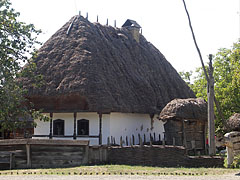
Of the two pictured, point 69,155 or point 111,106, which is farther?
point 111,106

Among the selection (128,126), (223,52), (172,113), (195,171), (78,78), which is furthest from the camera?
(223,52)

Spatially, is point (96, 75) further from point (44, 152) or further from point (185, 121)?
point (44, 152)

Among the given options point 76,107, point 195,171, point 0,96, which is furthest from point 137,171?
point 76,107

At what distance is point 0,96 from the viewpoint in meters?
10.8

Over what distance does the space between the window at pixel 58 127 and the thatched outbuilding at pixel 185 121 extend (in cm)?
667

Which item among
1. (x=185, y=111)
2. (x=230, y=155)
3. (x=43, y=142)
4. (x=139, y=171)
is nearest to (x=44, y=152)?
(x=43, y=142)

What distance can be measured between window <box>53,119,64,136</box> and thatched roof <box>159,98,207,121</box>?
266 inches

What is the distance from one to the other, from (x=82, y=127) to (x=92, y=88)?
10.1 feet

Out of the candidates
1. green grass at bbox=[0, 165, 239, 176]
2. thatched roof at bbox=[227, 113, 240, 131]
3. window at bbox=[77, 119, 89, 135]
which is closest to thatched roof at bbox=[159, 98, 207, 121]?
thatched roof at bbox=[227, 113, 240, 131]

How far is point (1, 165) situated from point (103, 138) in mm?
7220

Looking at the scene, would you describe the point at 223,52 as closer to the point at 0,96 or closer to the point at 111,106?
the point at 111,106

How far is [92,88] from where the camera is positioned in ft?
69.8

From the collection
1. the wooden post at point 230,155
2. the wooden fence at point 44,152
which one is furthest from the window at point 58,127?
the wooden post at point 230,155

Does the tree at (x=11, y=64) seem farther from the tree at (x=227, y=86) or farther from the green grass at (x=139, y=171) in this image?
the tree at (x=227, y=86)
